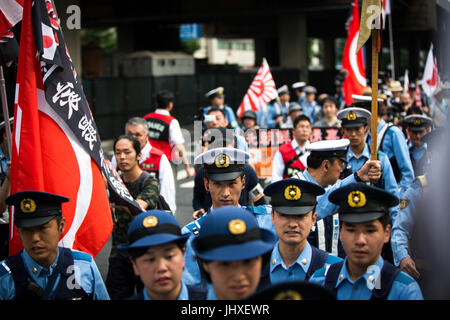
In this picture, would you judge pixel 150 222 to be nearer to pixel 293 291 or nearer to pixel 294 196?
pixel 294 196

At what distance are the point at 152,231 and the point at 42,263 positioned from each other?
90 centimetres

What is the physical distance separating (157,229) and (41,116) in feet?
5.67

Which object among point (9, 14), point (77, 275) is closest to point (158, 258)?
point (77, 275)

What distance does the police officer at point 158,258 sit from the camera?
3369mm

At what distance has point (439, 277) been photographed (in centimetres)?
315

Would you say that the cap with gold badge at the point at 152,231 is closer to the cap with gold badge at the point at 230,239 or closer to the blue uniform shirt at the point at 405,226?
the cap with gold badge at the point at 230,239

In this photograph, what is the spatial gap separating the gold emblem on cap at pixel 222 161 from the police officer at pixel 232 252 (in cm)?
179

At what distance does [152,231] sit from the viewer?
3.50 meters

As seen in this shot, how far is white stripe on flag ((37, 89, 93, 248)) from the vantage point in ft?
15.1

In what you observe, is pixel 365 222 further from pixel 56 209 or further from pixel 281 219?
pixel 56 209

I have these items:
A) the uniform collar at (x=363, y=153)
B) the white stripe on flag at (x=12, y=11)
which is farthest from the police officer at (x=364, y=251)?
the white stripe on flag at (x=12, y=11)

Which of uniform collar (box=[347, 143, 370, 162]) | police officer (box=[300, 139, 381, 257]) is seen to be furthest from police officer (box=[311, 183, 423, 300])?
uniform collar (box=[347, 143, 370, 162])

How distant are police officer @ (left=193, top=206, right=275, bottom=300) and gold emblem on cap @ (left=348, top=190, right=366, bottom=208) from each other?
0.70 m

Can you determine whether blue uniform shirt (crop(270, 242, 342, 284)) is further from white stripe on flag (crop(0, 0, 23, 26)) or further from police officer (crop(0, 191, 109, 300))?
white stripe on flag (crop(0, 0, 23, 26))
